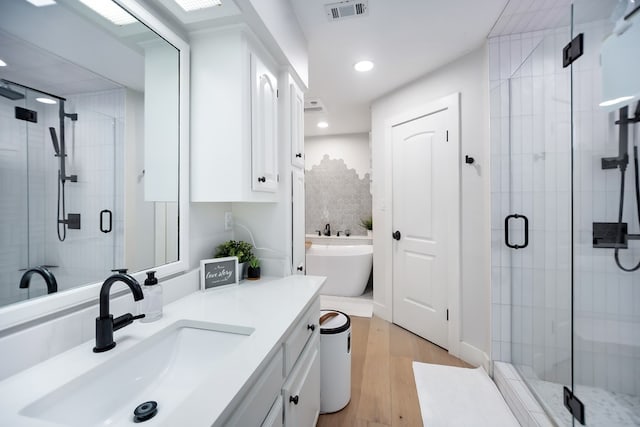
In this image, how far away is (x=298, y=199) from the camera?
1890 mm

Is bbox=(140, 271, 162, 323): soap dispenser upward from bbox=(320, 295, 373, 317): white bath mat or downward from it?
upward

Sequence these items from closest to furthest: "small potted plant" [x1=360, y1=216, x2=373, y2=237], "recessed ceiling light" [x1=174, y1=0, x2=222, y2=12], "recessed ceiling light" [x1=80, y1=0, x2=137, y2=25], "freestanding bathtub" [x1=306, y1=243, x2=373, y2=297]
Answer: "recessed ceiling light" [x1=80, y1=0, x2=137, y2=25]
"recessed ceiling light" [x1=174, y1=0, x2=222, y2=12]
"freestanding bathtub" [x1=306, y1=243, x2=373, y2=297]
"small potted plant" [x1=360, y1=216, x2=373, y2=237]

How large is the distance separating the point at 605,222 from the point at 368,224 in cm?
287

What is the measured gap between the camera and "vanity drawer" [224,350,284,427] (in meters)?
0.69

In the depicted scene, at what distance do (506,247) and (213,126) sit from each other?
81.4 inches

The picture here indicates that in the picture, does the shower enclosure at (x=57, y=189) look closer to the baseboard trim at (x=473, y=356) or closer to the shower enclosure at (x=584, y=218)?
the shower enclosure at (x=584, y=218)

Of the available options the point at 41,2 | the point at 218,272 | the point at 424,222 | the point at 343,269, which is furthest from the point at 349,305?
the point at 41,2

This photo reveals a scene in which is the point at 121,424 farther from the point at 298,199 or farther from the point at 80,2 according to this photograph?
the point at 298,199

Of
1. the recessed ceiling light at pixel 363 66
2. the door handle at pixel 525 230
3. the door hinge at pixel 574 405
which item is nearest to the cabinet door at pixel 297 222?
the recessed ceiling light at pixel 363 66

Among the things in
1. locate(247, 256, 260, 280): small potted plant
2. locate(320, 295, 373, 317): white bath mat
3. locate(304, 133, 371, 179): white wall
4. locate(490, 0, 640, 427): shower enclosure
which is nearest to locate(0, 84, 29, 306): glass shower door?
locate(247, 256, 260, 280): small potted plant

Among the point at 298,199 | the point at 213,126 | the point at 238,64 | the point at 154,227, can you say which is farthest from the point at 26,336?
the point at 298,199

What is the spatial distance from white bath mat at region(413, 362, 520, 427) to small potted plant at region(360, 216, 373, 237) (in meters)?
2.28

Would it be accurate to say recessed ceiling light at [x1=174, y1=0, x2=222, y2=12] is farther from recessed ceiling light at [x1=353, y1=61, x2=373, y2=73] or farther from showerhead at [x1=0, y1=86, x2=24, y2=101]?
recessed ceiling light at [x1=353, y1=61, x2=373, y2=73]

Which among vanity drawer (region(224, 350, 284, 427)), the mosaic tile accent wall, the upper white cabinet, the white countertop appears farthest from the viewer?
the mosaic tile accent wall
